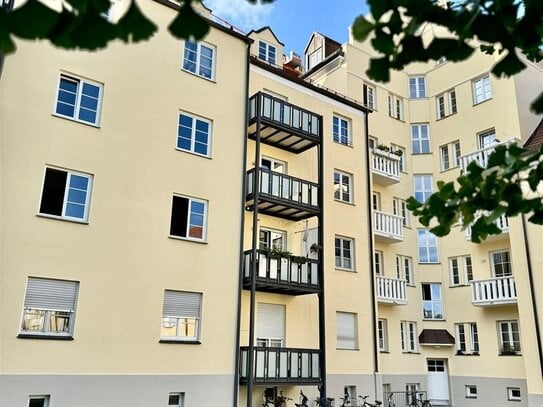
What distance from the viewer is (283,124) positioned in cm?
1792

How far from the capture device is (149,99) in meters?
15.6

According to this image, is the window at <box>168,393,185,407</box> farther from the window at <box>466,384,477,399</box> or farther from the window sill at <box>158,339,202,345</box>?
the window at <box>466,384,477,399</box>

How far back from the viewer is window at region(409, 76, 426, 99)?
26750 mm

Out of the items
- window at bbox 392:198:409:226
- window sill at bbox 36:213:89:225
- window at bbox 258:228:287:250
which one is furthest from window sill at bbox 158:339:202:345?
window at bbox 392:198:409:226

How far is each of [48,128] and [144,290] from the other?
519 centimetres

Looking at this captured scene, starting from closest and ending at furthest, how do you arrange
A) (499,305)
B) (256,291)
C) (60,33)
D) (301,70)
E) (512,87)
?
(60,33)
(256,291)
(499,305)
(512,87)
(301,70)

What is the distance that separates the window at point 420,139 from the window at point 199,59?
1269cm

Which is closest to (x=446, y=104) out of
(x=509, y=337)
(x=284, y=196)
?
(x=509, y=337)

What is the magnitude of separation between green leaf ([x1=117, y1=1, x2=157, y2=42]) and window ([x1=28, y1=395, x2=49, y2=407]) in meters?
12.4

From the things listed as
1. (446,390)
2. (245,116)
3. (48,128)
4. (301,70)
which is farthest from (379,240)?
(48,128)

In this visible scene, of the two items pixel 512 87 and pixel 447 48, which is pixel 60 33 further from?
pixel 512 87

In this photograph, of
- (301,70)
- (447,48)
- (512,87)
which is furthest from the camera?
(301,70)

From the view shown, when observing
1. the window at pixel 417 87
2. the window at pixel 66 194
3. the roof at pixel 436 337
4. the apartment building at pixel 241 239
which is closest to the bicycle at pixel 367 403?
the apartment building at pixel 241 239

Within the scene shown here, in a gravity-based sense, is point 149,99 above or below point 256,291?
above
